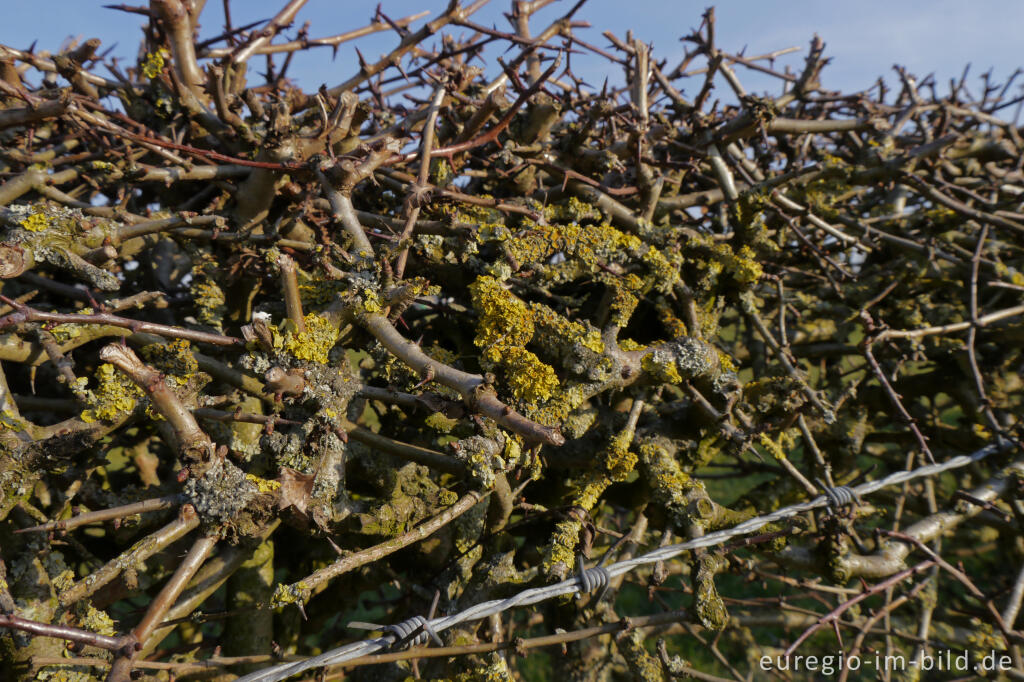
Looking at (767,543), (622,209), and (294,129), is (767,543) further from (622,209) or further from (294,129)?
(294,129)

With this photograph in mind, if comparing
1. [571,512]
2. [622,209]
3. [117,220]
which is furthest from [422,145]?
[571,512]

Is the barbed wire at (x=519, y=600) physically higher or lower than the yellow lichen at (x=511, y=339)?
lower

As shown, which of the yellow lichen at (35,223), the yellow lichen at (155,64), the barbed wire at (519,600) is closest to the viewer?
the barbed wire at (519,600)

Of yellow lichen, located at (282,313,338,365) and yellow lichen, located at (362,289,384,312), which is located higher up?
yellow lichen, located at (362,289,384,312)

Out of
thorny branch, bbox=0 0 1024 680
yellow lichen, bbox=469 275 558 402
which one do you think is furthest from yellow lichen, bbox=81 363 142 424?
yellow lichen, bbox=469 275 558 402

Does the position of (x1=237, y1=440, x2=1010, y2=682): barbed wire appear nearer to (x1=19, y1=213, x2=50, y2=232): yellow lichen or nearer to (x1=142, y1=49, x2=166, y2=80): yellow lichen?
(x1=19, y1=213, x2=50, y2=232): yellow lichen

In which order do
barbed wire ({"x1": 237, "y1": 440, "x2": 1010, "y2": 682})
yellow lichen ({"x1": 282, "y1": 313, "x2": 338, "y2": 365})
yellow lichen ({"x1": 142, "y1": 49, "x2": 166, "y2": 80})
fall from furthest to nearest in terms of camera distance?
yellow lichen ({"x1": 142, "y1": 49, "x2": 166, "y2": 80}) → yellow lichen ({"x1": 282, "y1": 313, "x2": 338, "y2": 365}) → barbed wire ({"x1": 237, "y1": 440, "x2": 1010, "y2": 682})

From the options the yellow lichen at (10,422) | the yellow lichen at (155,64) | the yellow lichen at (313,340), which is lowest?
the yellow lichen at (10,422)

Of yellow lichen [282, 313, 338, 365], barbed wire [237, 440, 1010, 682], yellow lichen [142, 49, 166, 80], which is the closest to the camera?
barbed wire [237, 440, 1010, 682]

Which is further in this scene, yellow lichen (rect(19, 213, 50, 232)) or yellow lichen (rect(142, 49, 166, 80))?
yellow lichen (rect(142, 49, 166, 80))

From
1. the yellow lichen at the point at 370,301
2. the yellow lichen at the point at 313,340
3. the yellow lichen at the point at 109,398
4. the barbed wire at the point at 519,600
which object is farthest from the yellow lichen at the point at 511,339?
the yellow lichen at the point at 109,398

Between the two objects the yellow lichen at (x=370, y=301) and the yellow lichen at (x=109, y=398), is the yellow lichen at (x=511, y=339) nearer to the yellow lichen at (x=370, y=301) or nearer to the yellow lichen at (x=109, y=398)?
the yellow lichen at (x=370, y=301)

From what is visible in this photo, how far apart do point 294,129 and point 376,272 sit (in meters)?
0.95

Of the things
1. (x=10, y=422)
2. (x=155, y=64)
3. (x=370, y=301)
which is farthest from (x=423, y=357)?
(x=155, y=64)
